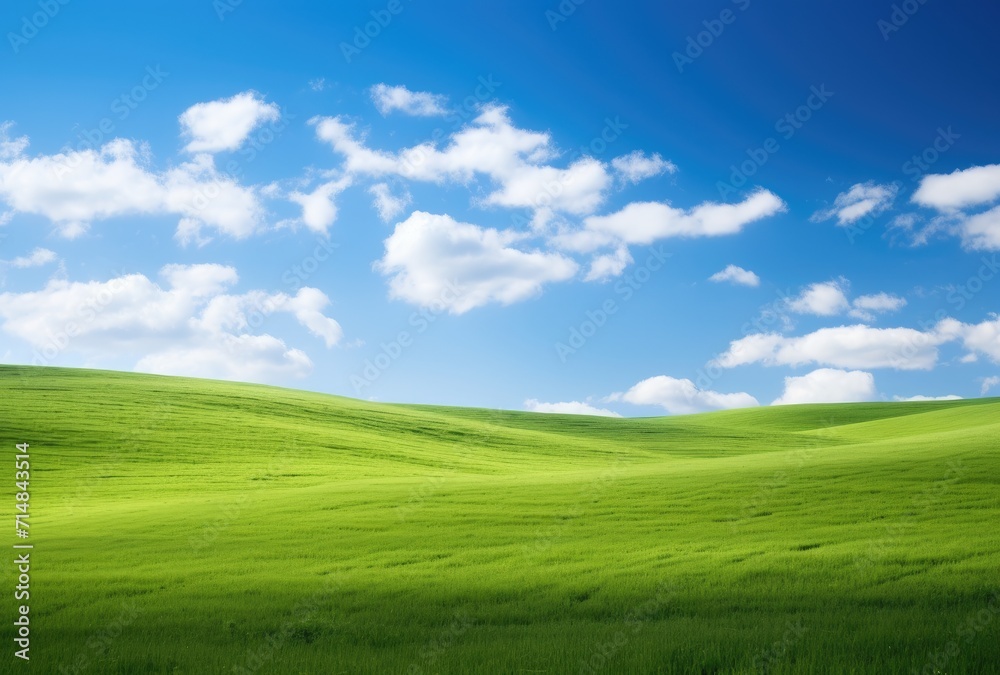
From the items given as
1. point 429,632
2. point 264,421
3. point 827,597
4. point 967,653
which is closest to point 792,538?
point 827,597

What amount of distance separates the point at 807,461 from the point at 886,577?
17.3m

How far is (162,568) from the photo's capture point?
1558 centimetres

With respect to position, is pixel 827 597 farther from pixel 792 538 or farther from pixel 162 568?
pixel 162 568

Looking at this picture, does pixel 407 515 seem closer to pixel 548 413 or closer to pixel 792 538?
pixel 792 538

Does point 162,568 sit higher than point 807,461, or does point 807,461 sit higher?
point 807,461

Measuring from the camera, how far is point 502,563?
15289 millimetres

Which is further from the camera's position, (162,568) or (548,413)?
(548,413)

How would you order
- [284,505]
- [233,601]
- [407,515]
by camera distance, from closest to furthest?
1. [233,601]
2. [407,515]
3. [284,505]

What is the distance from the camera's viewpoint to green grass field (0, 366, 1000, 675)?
866 cm

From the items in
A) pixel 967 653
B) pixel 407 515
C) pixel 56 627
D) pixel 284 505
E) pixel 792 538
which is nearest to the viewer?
pixel 967 653

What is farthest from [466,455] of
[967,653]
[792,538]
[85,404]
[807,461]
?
[967,653]

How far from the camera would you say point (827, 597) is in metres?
11.5

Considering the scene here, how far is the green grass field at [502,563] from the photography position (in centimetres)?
866

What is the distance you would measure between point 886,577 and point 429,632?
324 inches
